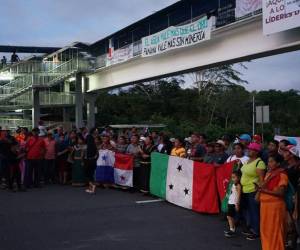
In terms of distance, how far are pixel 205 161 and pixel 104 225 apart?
289 cm

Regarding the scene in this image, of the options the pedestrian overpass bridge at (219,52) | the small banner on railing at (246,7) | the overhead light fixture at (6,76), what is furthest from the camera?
the overhead light fixture at (6,76)

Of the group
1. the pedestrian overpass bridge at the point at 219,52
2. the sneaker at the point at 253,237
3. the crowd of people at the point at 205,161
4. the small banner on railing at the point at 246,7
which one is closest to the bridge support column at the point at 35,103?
the pedestrian overpass bridge at the point at 219,52

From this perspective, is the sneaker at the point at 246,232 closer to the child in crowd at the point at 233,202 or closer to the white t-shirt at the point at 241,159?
the child in crowd at the point at 233,202

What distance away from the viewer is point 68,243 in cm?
824

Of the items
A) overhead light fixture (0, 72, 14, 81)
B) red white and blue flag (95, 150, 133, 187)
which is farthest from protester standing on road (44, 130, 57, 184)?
overhead light fixture (0, 72, 14, 81)

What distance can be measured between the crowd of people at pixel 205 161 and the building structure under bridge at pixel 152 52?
735cm

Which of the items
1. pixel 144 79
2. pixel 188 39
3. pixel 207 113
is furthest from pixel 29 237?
pixel 207 113

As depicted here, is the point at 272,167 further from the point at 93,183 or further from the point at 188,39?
the point at 188,39

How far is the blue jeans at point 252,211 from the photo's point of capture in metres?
8.59

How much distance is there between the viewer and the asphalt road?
8.17 metres

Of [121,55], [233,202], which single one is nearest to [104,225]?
[233,202]

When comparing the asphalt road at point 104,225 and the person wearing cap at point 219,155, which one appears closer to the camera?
the asphalt road at point 104,225

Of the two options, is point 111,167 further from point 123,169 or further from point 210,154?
point 210,154

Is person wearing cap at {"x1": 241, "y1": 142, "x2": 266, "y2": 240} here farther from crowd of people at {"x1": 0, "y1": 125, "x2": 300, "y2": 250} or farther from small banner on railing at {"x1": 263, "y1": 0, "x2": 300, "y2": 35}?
small banner on railing at {"x1": 263, "y1": 0, "x2": 300, "y2": 35}
